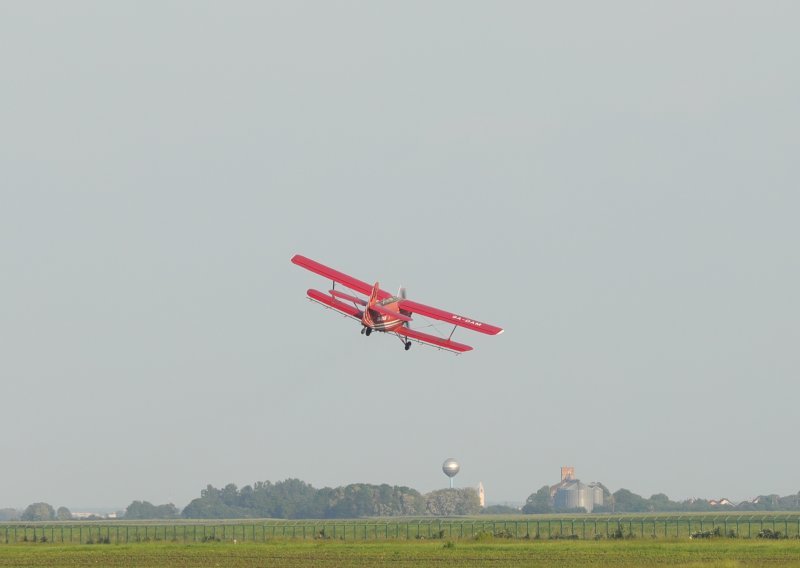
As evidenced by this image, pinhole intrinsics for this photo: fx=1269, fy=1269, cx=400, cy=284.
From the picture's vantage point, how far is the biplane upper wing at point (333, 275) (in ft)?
235

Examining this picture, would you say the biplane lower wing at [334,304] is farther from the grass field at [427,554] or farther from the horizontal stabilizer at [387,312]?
the grass field at [427,554]

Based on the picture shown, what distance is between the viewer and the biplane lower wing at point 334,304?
6806cm

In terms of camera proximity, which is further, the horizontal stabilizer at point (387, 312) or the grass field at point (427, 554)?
the horizontal stabilizer at point (387, 312)

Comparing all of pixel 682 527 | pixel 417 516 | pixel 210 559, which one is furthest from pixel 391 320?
pixel 417 516

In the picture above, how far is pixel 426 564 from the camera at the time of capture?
64.7 meters

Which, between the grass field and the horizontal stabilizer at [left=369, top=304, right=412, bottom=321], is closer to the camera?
the grass field

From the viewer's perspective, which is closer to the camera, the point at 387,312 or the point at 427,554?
the point at 387,312

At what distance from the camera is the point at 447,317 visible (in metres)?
69.4

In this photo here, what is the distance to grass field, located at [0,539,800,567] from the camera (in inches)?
2554

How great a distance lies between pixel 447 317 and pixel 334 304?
6.21m

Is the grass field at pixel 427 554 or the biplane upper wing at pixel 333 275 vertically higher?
the biplane upper wing at pixel 333 275

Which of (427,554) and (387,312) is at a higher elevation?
(387,312)

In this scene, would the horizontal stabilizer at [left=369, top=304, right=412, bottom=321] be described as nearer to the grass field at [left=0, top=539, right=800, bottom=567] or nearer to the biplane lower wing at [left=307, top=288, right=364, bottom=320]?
the biplane lower wing at [left=307, top=288, right=364, bottom=320]

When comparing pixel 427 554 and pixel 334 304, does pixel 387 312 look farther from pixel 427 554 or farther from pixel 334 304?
pixel 427 554
